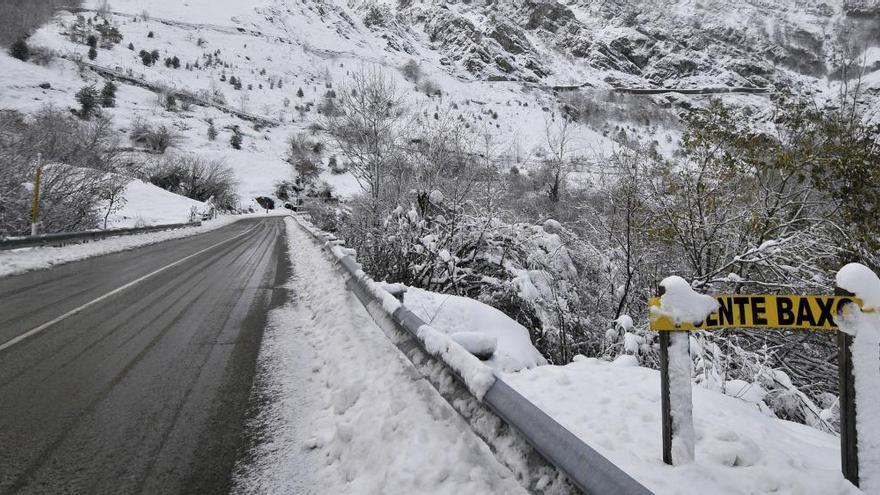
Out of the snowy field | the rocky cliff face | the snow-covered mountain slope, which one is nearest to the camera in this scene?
the snowy field

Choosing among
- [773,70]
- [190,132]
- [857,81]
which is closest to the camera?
[857,81]

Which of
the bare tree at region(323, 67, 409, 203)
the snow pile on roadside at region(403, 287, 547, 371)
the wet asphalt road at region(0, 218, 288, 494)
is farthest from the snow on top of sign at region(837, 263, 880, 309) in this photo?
the bare tree at region(323, 67, 409, 203)

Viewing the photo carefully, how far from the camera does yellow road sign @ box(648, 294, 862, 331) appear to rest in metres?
1.80

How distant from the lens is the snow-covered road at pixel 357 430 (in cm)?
232

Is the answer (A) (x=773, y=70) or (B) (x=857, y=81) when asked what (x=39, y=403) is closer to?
(B) (x=857, y=81)

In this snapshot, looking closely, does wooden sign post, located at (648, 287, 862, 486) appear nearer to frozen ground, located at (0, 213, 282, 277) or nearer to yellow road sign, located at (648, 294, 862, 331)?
yellow road sign, located at (648, 294, 862, 331)

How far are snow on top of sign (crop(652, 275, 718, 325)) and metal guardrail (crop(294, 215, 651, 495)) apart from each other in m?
0.76

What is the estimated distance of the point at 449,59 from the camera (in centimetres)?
13388

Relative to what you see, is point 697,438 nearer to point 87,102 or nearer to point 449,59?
point 87,102

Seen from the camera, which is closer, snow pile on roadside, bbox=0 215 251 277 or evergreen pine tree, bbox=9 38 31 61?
snow pile on roadside, bbox=0 215 251 277

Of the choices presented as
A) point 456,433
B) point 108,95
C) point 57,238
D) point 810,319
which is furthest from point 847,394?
point 108,95

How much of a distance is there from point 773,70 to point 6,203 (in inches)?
6617

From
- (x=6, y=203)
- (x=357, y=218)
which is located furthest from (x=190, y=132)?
(x=357, y=218)

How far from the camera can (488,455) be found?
7.90 ft
